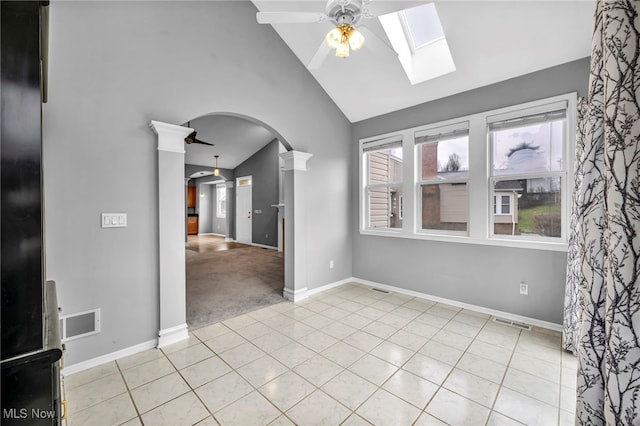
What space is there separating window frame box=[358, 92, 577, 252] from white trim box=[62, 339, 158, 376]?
317 cm

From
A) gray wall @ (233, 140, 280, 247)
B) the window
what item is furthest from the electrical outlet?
the window

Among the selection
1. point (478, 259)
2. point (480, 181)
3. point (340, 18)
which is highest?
point (340, 18)

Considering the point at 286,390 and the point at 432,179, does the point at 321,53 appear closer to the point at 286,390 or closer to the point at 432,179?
the point at 432,179

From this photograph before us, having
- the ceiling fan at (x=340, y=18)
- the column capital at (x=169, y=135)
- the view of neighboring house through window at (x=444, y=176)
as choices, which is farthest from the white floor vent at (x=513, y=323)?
the column capital at (x=169, y=135)

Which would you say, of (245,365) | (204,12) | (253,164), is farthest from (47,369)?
(253,164)

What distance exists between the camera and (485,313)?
3.16 meters

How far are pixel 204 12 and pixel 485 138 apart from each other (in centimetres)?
343

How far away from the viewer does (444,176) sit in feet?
11.7

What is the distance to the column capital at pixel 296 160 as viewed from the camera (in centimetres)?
360

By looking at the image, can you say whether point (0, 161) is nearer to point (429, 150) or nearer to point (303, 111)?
point (303, 111)

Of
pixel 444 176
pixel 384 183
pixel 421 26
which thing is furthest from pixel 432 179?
pixel 421 26

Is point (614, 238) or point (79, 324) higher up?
point (614, 238)

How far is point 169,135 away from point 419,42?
10.1 feet

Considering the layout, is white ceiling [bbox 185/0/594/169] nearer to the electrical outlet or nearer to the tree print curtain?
the tree print curtain
